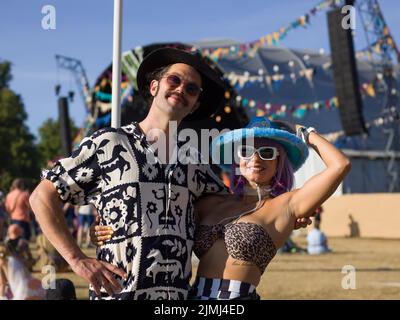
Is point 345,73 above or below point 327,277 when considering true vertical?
above

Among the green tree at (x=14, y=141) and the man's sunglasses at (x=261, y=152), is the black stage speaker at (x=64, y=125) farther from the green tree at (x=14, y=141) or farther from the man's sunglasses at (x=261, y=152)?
the man's sunglasses at (x=261, y=152)

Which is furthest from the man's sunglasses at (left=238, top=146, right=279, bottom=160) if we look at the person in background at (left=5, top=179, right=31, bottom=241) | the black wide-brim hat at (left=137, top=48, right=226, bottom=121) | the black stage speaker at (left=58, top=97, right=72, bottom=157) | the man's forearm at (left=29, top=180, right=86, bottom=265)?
the black stage speaker at (left=58, top=97, right=72, bottom=157)

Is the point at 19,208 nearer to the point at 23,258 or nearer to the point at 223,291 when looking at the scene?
the point at 23,258

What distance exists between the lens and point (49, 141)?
5772cm

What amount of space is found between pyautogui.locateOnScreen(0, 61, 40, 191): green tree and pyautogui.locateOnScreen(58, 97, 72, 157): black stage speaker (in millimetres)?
17801

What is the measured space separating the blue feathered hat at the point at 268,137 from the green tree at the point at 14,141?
44.3 m

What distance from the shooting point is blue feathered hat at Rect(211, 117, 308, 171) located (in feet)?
10.5

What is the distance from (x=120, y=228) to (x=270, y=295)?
6598mm

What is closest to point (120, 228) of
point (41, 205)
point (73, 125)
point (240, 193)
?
point (41, 205)

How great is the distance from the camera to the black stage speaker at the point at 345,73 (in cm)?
1867

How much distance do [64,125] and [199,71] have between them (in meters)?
26.8

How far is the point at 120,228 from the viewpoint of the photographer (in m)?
2.81

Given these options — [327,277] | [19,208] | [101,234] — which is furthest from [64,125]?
[101,234]
